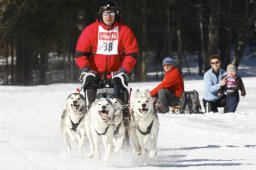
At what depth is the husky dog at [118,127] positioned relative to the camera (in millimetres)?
7906

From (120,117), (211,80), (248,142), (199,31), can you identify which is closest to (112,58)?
(120,117)

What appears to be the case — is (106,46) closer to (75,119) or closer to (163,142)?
(75,119)

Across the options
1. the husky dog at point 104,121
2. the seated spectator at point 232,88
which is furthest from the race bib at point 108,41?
the seated spectator at point 232,88

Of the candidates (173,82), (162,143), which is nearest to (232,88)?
(173,82)

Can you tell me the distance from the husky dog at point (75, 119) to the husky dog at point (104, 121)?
712 mm

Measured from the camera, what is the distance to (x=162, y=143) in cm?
1059

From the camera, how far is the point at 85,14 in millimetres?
37500

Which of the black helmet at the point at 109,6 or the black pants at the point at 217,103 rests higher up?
the black helmet at the point at 109,6

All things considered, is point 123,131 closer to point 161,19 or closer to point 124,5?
point 124,5

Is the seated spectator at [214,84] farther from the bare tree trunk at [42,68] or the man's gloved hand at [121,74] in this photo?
the bare tree trunk at [42,68]

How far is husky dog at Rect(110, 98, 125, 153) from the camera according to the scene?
791cm

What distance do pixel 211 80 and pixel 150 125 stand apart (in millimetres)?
6703

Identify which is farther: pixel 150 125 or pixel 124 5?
pixel 124 5

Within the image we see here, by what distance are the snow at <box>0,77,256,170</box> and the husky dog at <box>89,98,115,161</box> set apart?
0.83 feet
